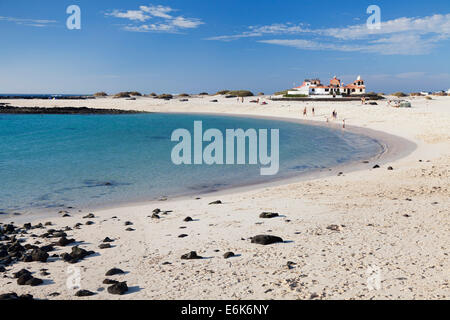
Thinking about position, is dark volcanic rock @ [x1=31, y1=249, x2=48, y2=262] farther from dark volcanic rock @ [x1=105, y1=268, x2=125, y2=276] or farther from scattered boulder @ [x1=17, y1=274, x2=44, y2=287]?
dark volcanic rock @ [x1=105, y1=268, x2=125, y2=276]

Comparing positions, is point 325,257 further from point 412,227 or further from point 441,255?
point 412,227

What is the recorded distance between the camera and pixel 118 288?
759 centimetres

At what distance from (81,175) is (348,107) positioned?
53.0 metres

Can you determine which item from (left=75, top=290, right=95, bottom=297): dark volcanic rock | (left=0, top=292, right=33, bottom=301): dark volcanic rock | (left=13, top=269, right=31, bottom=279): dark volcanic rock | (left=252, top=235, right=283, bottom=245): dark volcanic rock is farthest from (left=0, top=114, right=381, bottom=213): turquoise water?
Result: (left=75, top=290, right=95, bottom=297): dark volcanic rock

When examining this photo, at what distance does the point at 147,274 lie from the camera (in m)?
8.49

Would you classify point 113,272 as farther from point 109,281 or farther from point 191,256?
point 191,256

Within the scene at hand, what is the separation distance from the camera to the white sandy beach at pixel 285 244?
7.63 m

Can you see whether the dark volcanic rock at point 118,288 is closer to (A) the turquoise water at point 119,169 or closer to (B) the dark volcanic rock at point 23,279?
(B) the dark volcanic rock at point 23,279

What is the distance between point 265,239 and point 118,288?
4117 mm

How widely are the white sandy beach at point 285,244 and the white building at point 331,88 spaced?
96657 millimetres

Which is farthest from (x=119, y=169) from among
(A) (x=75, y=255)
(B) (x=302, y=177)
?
(A) (x=75, y=255)

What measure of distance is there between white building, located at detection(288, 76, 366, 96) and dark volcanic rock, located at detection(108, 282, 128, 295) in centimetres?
10596

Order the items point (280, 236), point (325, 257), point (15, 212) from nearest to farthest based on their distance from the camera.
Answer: point (325, 257) < point (280, 236) < point (15, 212)

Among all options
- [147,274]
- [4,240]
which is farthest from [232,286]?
[4,240]
